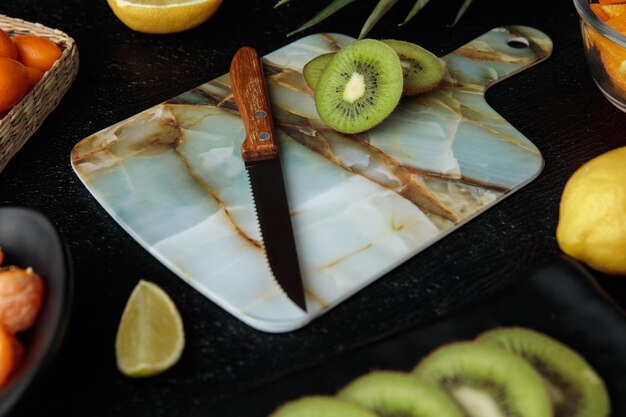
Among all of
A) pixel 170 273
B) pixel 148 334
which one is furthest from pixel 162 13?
pixel 148 334

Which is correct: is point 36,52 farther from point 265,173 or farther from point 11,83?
point 265,173

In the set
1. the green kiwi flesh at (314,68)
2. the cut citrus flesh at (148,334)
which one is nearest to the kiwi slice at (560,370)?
the cut citrus flesh at (148,334)

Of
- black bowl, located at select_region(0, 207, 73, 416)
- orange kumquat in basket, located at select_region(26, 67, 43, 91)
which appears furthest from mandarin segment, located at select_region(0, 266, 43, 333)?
orange kumquat in basket, located at select_region(26, 67, 43, 91)

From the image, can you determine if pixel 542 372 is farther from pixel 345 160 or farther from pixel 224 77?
pixel 224 77

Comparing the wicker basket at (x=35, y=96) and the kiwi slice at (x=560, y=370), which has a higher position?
the wicker basket at (x=35, y=96)

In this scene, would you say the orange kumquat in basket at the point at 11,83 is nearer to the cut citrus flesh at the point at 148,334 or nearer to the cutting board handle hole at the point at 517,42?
the cut citrus flesh at the point at 148,334

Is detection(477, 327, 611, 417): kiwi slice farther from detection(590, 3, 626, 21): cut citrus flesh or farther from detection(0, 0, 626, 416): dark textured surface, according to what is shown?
detection(590, 3, 626, 21): cut citrus flesh
